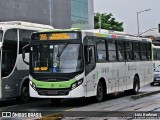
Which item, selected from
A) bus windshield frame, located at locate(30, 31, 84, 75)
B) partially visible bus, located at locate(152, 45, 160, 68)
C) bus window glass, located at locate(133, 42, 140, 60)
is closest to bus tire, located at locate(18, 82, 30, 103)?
bus windshield frame, located at locate(30, 31, 84, 75)

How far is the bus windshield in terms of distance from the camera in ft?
55.2

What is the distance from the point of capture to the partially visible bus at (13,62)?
17484 mm

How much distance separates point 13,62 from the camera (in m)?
18.1

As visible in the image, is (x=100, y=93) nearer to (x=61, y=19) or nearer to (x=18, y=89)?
(x=18, y=89)

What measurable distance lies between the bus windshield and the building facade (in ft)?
96.5

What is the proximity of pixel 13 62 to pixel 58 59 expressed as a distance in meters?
2.23

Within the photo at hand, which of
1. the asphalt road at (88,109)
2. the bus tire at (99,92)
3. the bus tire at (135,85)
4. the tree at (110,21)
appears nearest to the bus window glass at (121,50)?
the bus tire at (135,85)

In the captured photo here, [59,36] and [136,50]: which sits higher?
[59,36]

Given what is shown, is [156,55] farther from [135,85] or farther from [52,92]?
[52,92]

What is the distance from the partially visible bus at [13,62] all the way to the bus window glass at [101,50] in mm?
3122

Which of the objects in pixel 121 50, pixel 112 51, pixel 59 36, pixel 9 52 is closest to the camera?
pixel 59 36

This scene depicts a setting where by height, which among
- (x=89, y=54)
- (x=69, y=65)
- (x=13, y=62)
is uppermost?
(x=89, y=54)

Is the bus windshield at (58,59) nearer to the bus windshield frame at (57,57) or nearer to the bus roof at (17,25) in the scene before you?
the bus windshield frame at (57,57)

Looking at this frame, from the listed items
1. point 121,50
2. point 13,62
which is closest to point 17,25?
point 13,62
